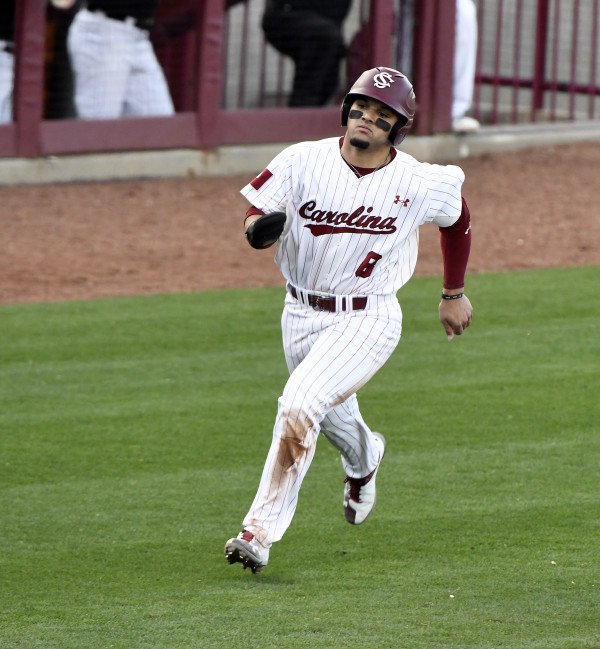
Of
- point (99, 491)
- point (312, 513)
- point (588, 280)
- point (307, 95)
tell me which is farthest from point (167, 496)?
point (307, 95)

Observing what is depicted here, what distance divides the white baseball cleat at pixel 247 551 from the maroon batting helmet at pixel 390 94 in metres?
1.43

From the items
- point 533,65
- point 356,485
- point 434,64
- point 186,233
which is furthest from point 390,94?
point 533,65

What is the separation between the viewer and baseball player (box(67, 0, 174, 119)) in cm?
1084

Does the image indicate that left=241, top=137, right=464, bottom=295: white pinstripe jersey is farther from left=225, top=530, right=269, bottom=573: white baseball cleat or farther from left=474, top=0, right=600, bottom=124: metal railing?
left=474, top=0, right=600, bottom=124: metal railing

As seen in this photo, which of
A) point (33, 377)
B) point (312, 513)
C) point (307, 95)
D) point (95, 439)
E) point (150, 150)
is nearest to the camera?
point (312, 513)

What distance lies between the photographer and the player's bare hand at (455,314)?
4453mm

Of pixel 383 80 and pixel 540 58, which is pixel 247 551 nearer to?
pixel 383 80

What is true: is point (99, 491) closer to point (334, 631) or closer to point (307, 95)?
point (334, 631)

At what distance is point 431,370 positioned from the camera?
661 cm

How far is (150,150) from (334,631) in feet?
26.5

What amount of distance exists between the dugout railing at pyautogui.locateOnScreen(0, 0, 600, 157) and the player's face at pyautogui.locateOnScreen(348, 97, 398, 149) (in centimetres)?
685

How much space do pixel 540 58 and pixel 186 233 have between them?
5.69 m

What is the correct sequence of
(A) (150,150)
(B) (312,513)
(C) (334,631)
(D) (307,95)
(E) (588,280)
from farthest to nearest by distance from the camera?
1. (D) (307,95)
2. (A) (150,150)
3. (E) (588,280)
4. (B) (312,513)
5. (C) (334,631)

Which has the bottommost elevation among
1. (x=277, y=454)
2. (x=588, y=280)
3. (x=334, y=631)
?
(x=588, y=280)
